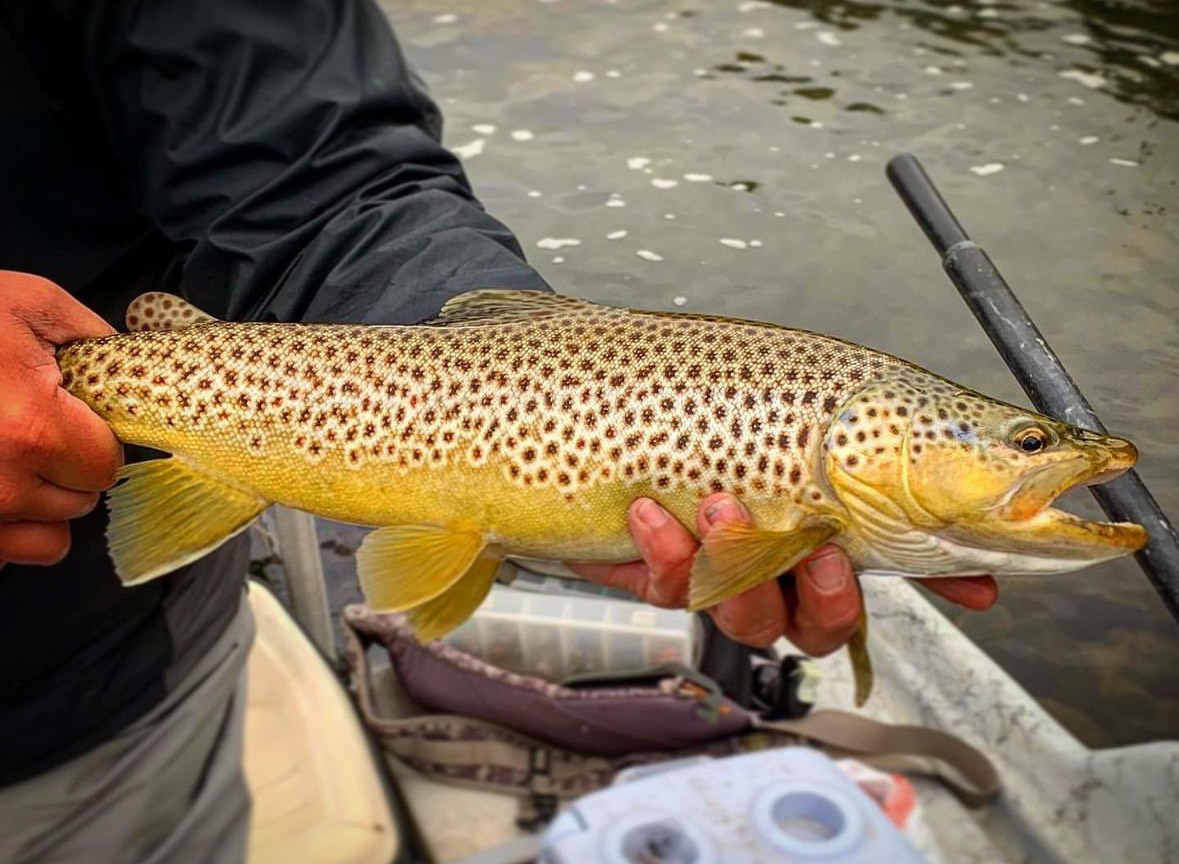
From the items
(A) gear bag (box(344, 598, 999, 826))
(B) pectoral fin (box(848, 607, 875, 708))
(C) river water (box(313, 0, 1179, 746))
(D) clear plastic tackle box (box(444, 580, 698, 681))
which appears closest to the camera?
(B) pectoral fin (box(848, 607, 875, 708))

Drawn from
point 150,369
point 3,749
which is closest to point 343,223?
point 150,369

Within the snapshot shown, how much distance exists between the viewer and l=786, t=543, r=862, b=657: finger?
6.43 feet

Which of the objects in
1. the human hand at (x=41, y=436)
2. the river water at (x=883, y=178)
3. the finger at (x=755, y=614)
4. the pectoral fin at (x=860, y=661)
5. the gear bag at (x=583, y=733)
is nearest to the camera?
the human hand at (x=41, y=436)

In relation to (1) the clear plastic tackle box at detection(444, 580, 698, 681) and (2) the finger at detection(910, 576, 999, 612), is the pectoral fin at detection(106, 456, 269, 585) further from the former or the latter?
(1) the clear plastic tackle box at detection(444, 580, 698, 681)

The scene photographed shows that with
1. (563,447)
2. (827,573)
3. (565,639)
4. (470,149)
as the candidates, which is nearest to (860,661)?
(827,573)

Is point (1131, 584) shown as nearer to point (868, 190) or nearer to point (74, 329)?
point (868, 190)

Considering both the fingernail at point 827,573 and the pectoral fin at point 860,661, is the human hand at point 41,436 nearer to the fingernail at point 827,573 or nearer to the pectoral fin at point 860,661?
the fingernail at point 827,573

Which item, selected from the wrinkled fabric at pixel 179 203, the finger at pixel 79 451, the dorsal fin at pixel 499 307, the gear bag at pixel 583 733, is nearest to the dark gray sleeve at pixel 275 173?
the wrinkled fabric at pixel 179 203

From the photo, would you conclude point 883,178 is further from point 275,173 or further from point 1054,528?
point 1054,528

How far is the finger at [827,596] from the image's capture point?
1960 millimetres

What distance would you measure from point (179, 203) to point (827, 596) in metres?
1.59

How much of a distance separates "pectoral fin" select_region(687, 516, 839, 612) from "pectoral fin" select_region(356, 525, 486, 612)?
431 millimetres

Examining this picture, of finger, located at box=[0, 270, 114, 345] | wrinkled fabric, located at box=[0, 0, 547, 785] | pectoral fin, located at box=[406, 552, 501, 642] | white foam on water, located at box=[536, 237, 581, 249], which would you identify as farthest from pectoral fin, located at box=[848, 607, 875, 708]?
white foam on water, located at box=[536, 237, 581, 249]

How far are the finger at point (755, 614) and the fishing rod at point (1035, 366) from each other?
613mm
